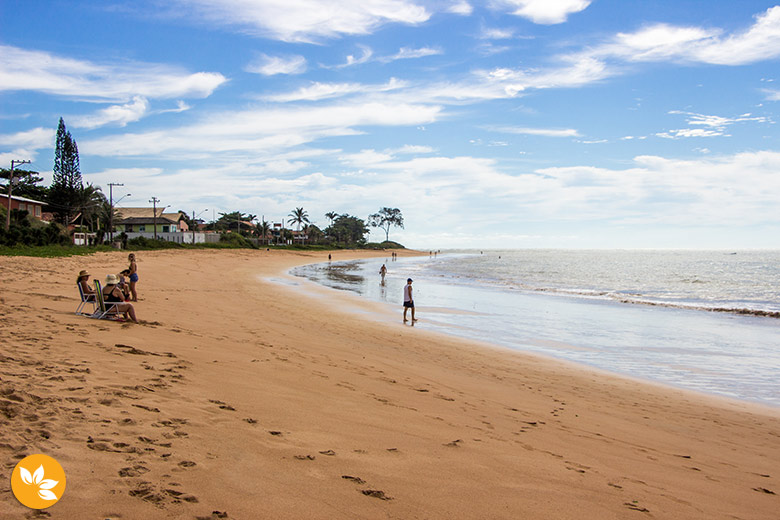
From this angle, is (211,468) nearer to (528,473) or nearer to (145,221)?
(528,473)

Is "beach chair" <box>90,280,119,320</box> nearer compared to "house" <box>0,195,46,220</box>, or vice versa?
"beach chair" <box>90,280,119,320</box>

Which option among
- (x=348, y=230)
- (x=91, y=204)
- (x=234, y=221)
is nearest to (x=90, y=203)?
(x=91, y=204)

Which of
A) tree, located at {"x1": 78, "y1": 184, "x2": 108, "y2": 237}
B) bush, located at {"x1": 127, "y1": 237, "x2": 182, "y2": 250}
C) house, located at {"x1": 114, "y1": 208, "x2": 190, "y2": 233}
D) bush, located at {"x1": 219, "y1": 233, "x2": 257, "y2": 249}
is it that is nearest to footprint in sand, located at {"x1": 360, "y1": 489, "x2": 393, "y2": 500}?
bush, located at {"x1": 127, "y1": 237, "x2": 182, "y2": 250}

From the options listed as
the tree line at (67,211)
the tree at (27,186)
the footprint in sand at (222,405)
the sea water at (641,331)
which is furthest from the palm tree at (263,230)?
the footprint in sand at (222,405)

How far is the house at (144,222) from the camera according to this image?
8612 centimetres

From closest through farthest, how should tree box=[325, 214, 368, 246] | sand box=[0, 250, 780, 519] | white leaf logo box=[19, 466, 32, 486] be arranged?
white leaf logo box=[19, 466, 32, 486] < sand box=[0, 250, 780, 519] < tree box=[325, 214, 368, 246]

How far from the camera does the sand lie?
3.51 meters

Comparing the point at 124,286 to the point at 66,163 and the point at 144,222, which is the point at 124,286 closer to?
the point at 66,163

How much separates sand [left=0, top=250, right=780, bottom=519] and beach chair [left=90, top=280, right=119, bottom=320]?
0.49 meters

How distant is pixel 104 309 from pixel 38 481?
8.18 meters

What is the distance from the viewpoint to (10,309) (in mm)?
9945

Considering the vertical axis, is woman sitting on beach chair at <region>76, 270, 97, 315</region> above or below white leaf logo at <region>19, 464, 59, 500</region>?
above

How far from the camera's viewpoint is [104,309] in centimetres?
1046

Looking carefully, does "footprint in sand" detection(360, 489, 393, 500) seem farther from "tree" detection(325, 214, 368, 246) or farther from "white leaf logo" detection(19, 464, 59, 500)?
"tree" detection(325, 214, 368, 246)
